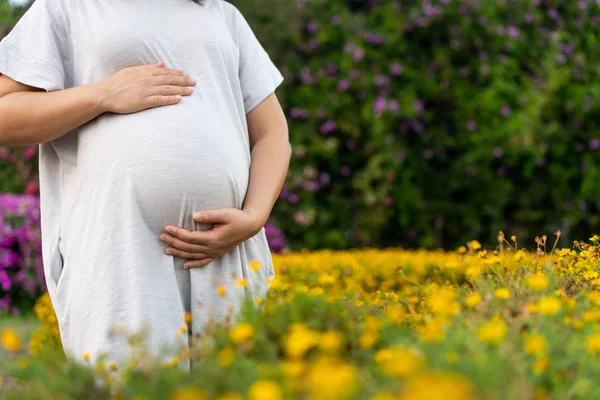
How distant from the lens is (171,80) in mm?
2066

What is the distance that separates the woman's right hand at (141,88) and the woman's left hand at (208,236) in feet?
1.13

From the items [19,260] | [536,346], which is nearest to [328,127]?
[19,260]

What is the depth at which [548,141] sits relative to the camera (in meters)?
5.82

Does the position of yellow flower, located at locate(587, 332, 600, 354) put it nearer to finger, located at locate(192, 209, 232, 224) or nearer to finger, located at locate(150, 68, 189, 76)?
finger, located at locate(192, 209, 232, 224)

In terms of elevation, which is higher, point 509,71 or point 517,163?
point 509,71

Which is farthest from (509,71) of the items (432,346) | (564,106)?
(432,346)

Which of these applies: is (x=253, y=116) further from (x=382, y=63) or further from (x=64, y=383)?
(x=382, y=63)

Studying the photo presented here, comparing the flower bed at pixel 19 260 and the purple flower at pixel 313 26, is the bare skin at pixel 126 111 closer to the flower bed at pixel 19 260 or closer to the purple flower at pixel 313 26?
the flower bed at pixel 19 260

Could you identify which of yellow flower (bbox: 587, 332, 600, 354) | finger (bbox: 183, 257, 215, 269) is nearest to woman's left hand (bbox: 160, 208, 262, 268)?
finger (bbox: 183, 257, 215, 269)

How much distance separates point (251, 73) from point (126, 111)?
49cm

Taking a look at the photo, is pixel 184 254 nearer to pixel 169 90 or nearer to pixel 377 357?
pixel 169 90

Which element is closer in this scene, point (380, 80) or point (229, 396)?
point (229, 396)

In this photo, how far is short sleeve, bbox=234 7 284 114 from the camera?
2.35 m

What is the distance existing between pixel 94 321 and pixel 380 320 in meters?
0.80
